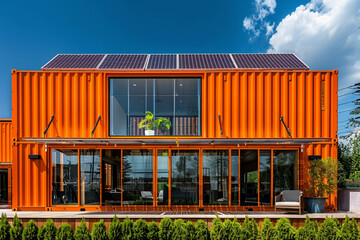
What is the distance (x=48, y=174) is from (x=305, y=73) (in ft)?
32.4

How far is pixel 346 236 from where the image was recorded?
6.19m

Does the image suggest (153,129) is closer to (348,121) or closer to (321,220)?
(321,220)

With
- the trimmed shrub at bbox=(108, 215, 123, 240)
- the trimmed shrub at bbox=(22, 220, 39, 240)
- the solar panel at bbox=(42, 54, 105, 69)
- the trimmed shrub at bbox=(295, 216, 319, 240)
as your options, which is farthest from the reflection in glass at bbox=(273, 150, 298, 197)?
the solar panel at bbox=(42, 54, 105, 69)

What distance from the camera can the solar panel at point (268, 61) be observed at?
10180 mm

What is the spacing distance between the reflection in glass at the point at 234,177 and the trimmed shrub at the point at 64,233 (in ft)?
17.0

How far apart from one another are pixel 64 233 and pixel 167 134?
4437 mm

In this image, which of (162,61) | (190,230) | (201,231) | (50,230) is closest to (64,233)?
(50,230)

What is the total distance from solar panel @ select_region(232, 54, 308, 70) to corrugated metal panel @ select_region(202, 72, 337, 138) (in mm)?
832

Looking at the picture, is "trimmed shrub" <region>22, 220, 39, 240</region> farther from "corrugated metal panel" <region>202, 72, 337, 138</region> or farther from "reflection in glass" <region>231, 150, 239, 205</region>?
"reflection in glass" <region>231, 150, 239, 205</region>

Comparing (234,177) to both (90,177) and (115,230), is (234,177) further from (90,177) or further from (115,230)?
(90,177)

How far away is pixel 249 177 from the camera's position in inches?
355

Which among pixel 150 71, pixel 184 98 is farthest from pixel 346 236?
pixel 150 71

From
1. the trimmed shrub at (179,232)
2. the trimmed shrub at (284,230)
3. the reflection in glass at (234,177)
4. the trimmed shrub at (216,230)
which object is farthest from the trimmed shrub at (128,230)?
the reflection in glass at (234,177)

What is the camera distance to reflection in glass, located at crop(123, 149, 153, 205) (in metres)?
9.05
